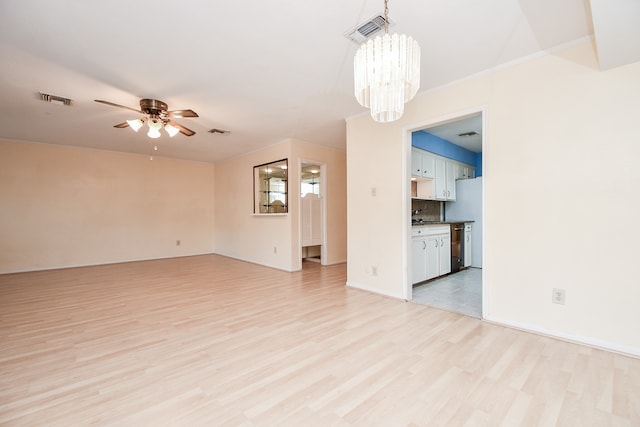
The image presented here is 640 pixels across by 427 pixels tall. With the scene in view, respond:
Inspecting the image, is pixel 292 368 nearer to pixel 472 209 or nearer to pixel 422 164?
pixel 422 164

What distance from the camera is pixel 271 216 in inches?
221

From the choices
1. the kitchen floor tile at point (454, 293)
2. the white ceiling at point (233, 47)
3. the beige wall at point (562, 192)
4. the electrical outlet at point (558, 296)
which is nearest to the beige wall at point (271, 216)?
the white ceiling at point (233, 47)

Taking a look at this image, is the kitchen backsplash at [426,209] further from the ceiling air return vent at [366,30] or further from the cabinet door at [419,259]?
the ceiling air return vent at [366,30]

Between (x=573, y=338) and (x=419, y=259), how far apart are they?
1811 millimetres

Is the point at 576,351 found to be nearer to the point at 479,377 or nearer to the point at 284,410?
the point at 479,377

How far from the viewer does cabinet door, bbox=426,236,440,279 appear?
13.2 feet

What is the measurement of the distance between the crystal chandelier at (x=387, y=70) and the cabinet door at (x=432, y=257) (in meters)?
2.78

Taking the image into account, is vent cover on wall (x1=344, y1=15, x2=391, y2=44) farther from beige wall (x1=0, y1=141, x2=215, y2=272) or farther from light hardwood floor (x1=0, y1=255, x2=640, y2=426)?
beige wall (x1=0, y1=141, x2=215, y2=272)

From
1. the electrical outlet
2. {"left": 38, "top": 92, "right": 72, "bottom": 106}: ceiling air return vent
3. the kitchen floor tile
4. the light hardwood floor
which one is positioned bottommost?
the light hardwood floor

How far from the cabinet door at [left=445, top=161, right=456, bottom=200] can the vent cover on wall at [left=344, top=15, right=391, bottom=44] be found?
11.7ft

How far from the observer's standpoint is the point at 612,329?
209 centimetres

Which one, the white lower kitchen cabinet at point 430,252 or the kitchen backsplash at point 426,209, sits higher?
the kitchen backsplash at point 426,209

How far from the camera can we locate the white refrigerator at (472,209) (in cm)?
516

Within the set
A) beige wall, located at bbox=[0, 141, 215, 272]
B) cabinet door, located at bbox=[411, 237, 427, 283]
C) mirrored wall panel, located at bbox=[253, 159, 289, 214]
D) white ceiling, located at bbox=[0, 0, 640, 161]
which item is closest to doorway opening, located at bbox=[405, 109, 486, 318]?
cabinet door, located at bbox=[411, 237, 427, 283]
